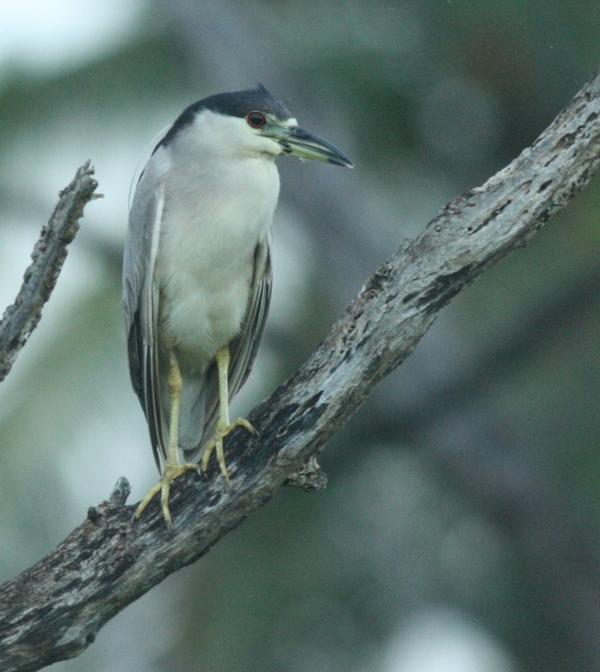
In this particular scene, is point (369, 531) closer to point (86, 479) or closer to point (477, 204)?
point (86, 479)

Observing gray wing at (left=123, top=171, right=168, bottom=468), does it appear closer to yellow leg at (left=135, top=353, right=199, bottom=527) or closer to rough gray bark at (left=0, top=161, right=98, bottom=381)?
yellow leg at (left=135, top=353, right=199, bottom=527)

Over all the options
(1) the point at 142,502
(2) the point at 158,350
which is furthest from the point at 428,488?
(1) the point at 142,502

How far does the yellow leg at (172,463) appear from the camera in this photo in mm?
3952

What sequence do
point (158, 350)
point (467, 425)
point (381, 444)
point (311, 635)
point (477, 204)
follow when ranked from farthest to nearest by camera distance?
point (311, 635) → point (381, 444) → point (467, 425) → point (158, 350) → point (477, 204)

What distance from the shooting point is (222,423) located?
187 inches

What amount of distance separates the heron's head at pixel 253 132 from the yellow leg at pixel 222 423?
68 centimetres

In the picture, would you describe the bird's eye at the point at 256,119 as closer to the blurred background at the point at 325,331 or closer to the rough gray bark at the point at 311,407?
the rough gray bark at the point at 311,407

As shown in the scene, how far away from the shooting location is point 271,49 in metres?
9.95

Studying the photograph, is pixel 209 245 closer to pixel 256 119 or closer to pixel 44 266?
pixel 256 119

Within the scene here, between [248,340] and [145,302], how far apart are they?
0.42 meters

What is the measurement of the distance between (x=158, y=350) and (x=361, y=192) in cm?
486

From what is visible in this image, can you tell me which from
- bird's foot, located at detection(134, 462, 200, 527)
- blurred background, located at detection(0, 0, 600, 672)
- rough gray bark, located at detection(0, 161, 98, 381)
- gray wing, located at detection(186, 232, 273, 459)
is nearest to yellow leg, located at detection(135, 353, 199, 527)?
bird's foot, located at detection(134, 462, 200, 527)

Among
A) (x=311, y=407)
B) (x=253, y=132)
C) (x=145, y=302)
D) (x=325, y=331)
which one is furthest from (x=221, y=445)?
(x=325, y=331)

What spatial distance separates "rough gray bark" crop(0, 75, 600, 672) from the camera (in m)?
3.75
